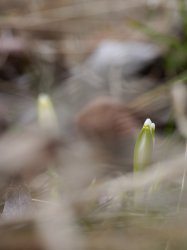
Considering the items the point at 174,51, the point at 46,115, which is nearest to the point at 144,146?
the point at 46,115

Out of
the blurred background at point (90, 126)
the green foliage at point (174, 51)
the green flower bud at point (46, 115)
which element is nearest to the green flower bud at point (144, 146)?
the blurred background at point (90, 126)

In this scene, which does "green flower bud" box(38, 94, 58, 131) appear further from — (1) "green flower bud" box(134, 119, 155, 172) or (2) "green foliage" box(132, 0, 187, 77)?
(2) "green foliage" box(132, 0, 187, 77)

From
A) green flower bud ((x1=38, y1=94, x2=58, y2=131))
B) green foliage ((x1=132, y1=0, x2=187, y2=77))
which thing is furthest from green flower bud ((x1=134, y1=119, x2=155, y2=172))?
green foliage ((x1=132, y1=0, x2=187, y2=77))

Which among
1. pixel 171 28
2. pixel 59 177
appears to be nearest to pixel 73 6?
pixel 171 28

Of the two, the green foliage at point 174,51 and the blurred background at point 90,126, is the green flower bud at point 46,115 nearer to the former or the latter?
the blurred background at point 90,126

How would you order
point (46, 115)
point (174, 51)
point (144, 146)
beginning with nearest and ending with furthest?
1. point (144, 146)
2. point (46, 115)
3. point (174, 51)

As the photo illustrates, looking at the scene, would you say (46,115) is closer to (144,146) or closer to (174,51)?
(144,146)

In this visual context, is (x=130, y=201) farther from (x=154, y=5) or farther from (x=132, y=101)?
(x=154, y=5)
